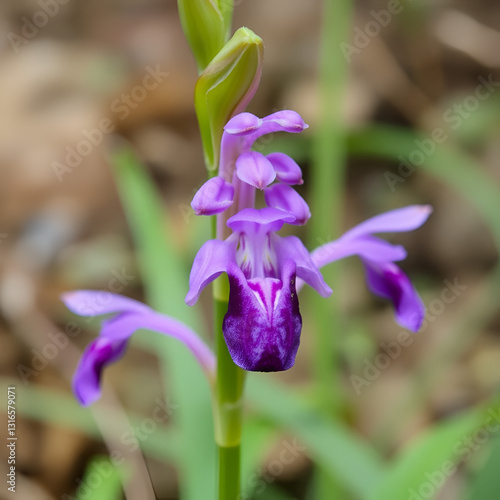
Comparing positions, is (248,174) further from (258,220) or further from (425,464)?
(425,464)

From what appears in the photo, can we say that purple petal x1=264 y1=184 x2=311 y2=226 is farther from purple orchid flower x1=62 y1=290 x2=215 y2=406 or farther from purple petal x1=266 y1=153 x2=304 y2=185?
purple orchid flower x1=62 y1=290 x2=215 y2=406

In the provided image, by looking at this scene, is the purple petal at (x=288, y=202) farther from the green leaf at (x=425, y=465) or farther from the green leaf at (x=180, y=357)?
the green leaf at (x=180, y=357)

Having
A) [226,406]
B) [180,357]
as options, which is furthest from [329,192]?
[226,406]

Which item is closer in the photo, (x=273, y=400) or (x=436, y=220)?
(x=273, y=400)

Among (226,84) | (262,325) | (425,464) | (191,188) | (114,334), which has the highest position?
(226,84)

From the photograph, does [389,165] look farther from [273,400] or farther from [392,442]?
[273,400]

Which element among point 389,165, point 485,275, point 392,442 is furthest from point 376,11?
point 392,442

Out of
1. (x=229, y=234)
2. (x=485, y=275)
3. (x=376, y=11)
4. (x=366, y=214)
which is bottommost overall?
(x=485, y=275)
